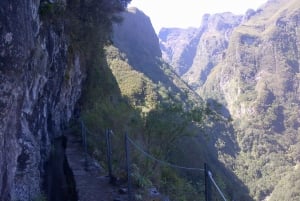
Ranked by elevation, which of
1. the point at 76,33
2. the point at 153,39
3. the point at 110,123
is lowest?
the point at 110,123

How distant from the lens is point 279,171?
14912 centimetres

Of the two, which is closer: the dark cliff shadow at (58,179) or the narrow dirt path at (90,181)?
the narrow dirt path at (90,181)

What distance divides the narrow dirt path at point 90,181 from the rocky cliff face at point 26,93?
2.56ft

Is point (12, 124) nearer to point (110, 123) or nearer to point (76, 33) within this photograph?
point (110, 123)

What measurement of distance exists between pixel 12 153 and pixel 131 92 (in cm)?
3223

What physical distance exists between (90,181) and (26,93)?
9.89 ft

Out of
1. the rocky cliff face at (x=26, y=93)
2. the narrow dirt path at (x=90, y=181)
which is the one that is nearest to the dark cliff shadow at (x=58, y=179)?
the narrow dirt path at (x=90, y=181)

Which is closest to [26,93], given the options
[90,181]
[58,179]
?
[90,181]

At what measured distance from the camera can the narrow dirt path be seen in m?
7.87

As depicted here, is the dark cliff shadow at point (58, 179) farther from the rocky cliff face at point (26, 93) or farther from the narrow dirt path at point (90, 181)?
the rocky cliff face at point (26, 93)

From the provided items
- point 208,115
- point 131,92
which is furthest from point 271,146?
point 208,115

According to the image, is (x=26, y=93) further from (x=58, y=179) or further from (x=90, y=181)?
(x=58, y=179)

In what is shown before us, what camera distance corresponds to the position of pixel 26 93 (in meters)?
6.52

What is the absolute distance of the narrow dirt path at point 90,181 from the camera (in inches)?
310
